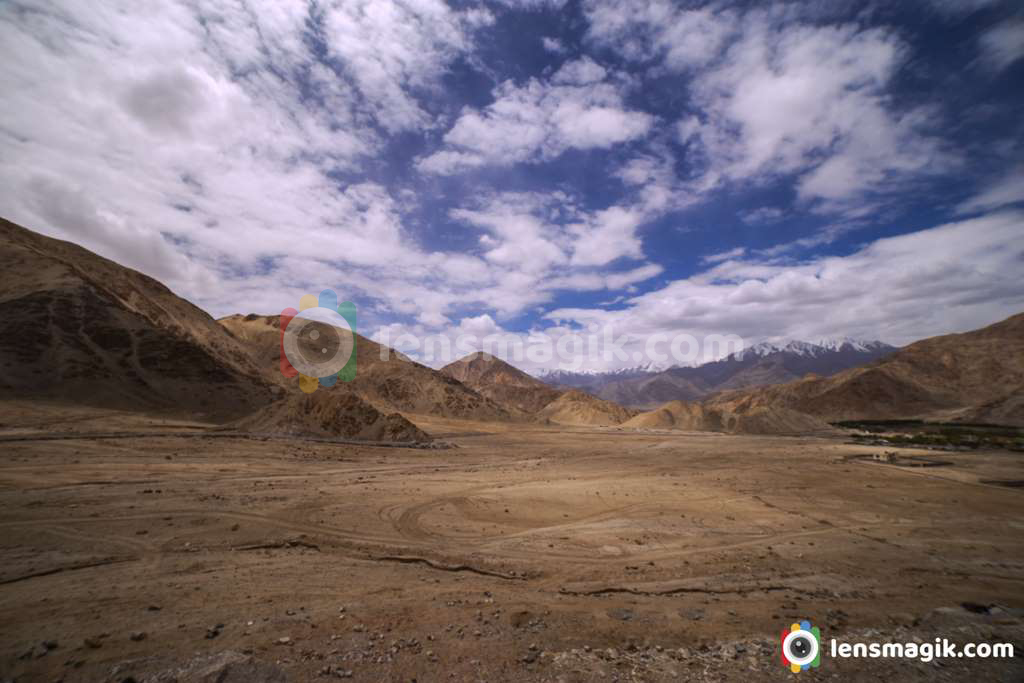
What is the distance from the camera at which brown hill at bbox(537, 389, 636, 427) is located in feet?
318

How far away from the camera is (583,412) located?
10056 cm

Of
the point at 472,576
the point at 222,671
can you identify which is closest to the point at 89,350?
the point at 472,576

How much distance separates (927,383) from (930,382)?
2.56 ft

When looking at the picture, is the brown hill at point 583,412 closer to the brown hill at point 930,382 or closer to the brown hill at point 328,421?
the brown hill at point 930,382

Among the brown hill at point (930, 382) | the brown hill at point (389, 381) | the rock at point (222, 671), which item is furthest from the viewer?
the brown hill at point (930, 382)

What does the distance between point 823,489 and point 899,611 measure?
1108cm

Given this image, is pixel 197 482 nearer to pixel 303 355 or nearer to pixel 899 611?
pixel 899 611

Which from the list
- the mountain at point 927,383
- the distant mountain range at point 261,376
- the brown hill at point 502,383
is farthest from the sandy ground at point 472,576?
the brown hill at point 502,383

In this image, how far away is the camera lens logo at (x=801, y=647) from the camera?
502 centimetres

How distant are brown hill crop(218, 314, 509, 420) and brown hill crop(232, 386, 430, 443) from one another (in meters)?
39.5

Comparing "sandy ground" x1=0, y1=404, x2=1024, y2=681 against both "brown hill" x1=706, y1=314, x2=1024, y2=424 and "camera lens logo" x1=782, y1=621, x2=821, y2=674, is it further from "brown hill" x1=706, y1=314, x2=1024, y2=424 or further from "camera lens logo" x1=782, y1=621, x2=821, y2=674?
"brown hill" x1=706, y1=314, x2=1024, y2=424

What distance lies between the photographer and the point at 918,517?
39.2 ft

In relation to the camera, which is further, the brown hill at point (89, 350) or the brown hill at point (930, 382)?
the brown hill at point (930, 382)

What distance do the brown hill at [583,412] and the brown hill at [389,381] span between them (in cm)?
2236
